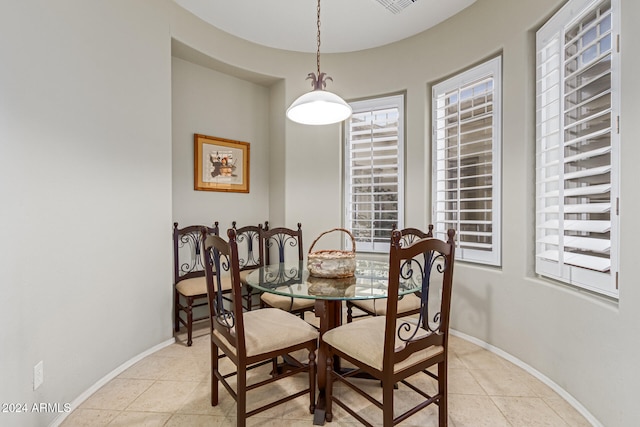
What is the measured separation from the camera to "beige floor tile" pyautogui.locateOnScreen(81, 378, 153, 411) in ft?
6.36

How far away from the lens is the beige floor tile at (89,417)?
1771 mm

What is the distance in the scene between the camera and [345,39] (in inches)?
131

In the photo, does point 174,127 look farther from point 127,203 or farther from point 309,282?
point 309,282

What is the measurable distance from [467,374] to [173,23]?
3732mm

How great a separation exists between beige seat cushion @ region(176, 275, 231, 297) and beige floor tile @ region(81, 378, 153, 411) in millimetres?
740

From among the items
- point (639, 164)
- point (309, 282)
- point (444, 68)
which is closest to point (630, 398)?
point (639, 164)

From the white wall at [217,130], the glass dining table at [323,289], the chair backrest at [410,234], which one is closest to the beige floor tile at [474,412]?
the glass dining table at [323,289]

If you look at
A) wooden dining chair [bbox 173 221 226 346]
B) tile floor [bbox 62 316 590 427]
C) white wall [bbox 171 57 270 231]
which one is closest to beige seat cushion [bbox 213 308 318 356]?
tile floor [bbox 62 316 590 427]

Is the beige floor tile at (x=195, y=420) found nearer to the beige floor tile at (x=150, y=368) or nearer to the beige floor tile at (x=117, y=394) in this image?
the beige floor tile at (x=117, y=394)

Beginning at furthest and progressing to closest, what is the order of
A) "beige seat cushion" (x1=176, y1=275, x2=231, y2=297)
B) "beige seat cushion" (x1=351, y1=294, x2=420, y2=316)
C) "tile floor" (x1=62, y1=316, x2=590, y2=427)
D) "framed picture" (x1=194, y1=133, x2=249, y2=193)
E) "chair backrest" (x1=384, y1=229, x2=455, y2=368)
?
1. "framed picture" (x1=194, y1=133, x2=249, y2=193)
2. "beige seat cushion" (x1=176, y1=275, x2=231, y2=297)
3. "beige seat cushion" (x1=351, y1=294, x2=420, y2=316)
4. "tile floor" (x1=62, y1=316, x2=590, y2=427)
5. "chair backrest" (x1=384, y1=229, x2=455, y2=368)

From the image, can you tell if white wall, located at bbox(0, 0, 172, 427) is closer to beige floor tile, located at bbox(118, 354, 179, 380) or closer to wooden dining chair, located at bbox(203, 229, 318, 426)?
beige floor tile, located at bbox(118, 354, 179, 380)

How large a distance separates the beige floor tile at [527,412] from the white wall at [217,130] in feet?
9.49

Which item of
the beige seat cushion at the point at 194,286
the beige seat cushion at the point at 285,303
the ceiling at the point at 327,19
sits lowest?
the beige seat cushion at the point at 285,303

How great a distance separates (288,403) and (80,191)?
72.3 inches
